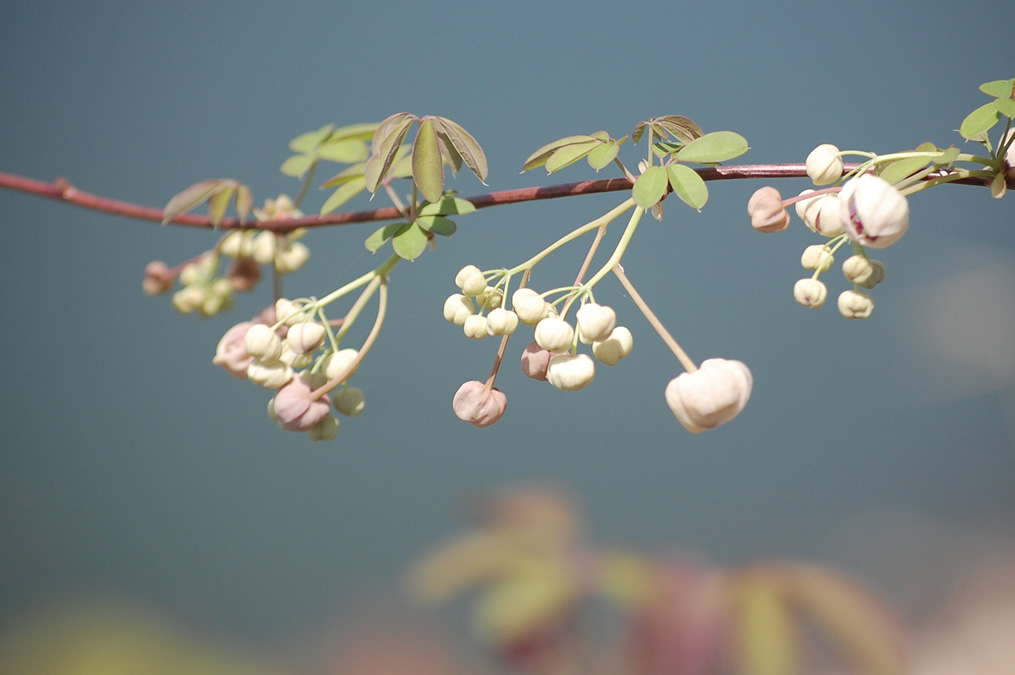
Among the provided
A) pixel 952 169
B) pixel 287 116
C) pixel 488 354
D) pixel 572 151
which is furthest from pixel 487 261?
pixel 952 169

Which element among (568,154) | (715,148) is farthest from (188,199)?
(715,148)

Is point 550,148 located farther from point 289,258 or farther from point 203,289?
point 203,289

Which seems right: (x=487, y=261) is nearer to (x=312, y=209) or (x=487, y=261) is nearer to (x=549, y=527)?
(x=312, y=209)

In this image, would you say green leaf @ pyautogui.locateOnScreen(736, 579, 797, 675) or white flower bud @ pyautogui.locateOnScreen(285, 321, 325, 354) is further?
green leaf @ pyautogui.locateOnScreen(736, 579, 797, 675)

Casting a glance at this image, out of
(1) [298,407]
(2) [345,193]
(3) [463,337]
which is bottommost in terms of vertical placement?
(1) [298,407]

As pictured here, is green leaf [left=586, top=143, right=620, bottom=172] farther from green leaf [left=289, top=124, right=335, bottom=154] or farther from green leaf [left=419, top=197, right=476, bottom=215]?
green leaf [left=289, top=124, right=335, bottom=154]

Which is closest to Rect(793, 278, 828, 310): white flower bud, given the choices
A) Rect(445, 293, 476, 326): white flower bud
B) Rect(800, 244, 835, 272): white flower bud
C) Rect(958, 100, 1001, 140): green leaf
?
Rect(800, 244, 835, 272): white flower bud
